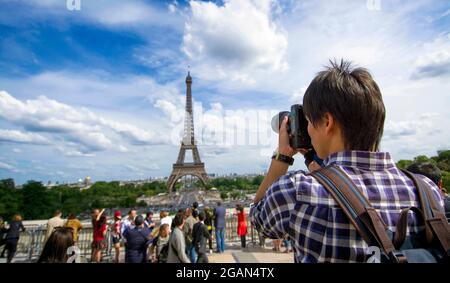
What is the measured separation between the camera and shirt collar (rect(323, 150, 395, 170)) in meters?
1.18

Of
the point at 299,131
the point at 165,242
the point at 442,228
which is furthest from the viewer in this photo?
the point at 165,242

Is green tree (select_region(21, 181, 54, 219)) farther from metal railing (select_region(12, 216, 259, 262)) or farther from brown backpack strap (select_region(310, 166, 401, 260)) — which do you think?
brown backpack strap (select_region(310, 166, 401, 260))

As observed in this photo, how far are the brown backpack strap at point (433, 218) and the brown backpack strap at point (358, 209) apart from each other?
0.49 ft

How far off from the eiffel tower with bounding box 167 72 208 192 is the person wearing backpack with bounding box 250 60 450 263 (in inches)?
1919

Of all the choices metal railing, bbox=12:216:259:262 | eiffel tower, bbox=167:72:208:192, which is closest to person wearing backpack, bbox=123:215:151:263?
metal railing, bbox=12:216:259:262

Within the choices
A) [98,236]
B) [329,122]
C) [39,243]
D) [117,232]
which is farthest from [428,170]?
[39,243]

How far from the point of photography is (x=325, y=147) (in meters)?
1.27

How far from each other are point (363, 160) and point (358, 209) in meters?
0.25

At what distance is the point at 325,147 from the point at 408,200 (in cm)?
36
